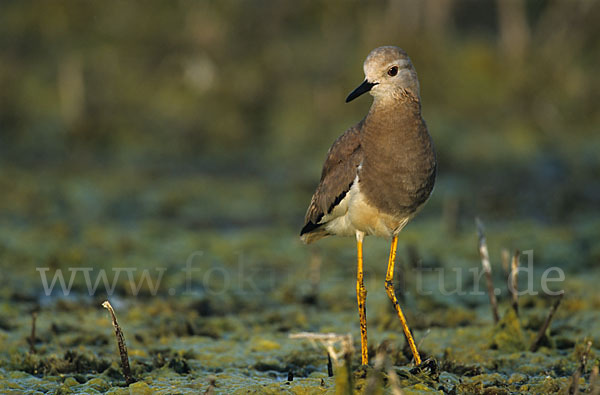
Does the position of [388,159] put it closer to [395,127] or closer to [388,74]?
[395,127]

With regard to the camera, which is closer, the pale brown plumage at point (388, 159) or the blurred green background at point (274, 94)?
the pale brown plumage at point (388, 159)

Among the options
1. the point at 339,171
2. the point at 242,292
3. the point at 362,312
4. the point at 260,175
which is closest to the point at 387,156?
the point at 339,171

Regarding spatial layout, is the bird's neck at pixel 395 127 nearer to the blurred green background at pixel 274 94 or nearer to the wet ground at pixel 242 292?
the wet ground at pixel 242 292

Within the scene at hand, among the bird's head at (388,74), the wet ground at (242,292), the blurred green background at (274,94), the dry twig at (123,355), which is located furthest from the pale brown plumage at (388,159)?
the blurred green background at (274,94)

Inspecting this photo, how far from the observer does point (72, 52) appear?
13.0 metres

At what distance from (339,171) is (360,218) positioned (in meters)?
0.31

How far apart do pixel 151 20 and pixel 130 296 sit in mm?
8208

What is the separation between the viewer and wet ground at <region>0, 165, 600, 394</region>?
15.9ft

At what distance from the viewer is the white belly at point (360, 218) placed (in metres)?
4.64

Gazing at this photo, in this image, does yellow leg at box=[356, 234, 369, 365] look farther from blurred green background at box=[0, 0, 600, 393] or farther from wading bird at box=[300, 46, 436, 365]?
blurred green background at box=[0, 0, 600, 393]

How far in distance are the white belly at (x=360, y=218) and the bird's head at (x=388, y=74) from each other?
1.75 ft

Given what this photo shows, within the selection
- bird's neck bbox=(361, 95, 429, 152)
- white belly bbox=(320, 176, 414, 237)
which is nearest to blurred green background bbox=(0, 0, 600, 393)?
white belly bbox=(320, 176, 414, 237)

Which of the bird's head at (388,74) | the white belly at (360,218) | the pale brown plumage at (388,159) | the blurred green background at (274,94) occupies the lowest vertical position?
the white belly at (360,218)

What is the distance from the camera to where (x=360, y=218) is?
469 cm
